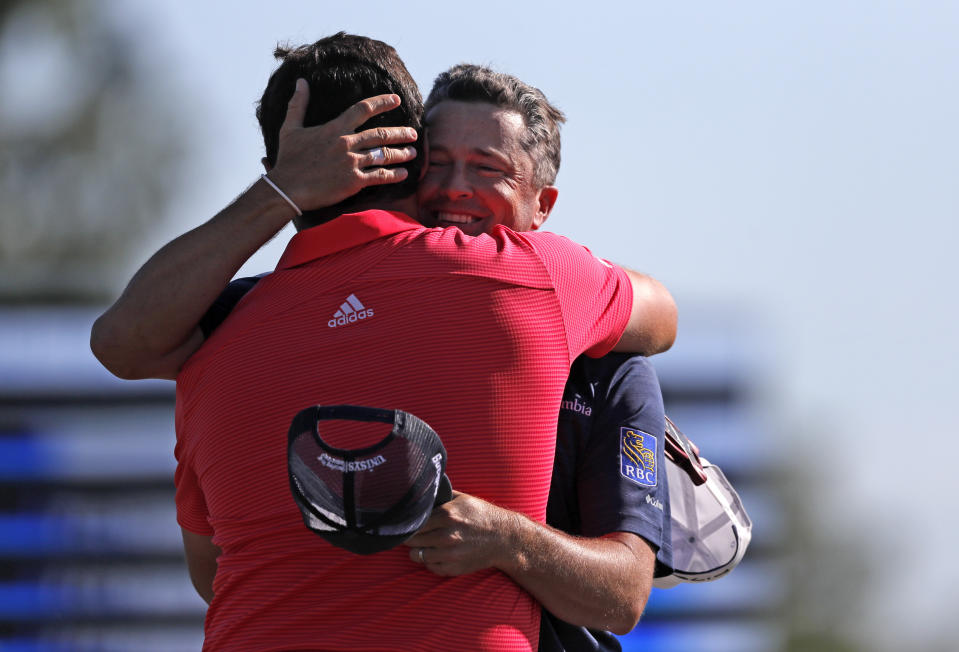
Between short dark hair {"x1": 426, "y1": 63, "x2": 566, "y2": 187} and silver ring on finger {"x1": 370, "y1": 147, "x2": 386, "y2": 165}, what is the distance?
0.57m

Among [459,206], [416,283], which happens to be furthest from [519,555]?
[459,206]

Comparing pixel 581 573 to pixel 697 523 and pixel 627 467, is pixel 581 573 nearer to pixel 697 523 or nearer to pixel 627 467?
pixel 627 467

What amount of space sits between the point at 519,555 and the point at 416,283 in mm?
522

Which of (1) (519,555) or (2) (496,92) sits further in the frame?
(2) (496,92)

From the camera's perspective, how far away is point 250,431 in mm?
2334

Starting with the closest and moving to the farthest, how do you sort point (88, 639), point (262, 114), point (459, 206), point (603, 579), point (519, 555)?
point (519, 555) → point (603, 579) → point (262, 114) → point (459, 206) → point (88, 639)

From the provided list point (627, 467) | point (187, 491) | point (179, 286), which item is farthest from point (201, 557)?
point (627, 467)

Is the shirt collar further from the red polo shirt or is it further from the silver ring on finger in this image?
the silver ring on finger

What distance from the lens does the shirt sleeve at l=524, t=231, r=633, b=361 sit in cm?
243

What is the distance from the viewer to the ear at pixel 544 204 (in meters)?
3.23

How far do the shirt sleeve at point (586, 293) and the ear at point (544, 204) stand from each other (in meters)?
0.57

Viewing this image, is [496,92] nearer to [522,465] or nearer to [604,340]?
[604,340]

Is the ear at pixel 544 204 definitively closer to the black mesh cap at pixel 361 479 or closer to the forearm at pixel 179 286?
the forearm at pixel 179 286

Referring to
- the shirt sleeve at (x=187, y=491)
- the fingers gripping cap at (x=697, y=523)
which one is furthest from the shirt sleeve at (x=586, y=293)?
the shirt sleeve at (x=187, y=491)
